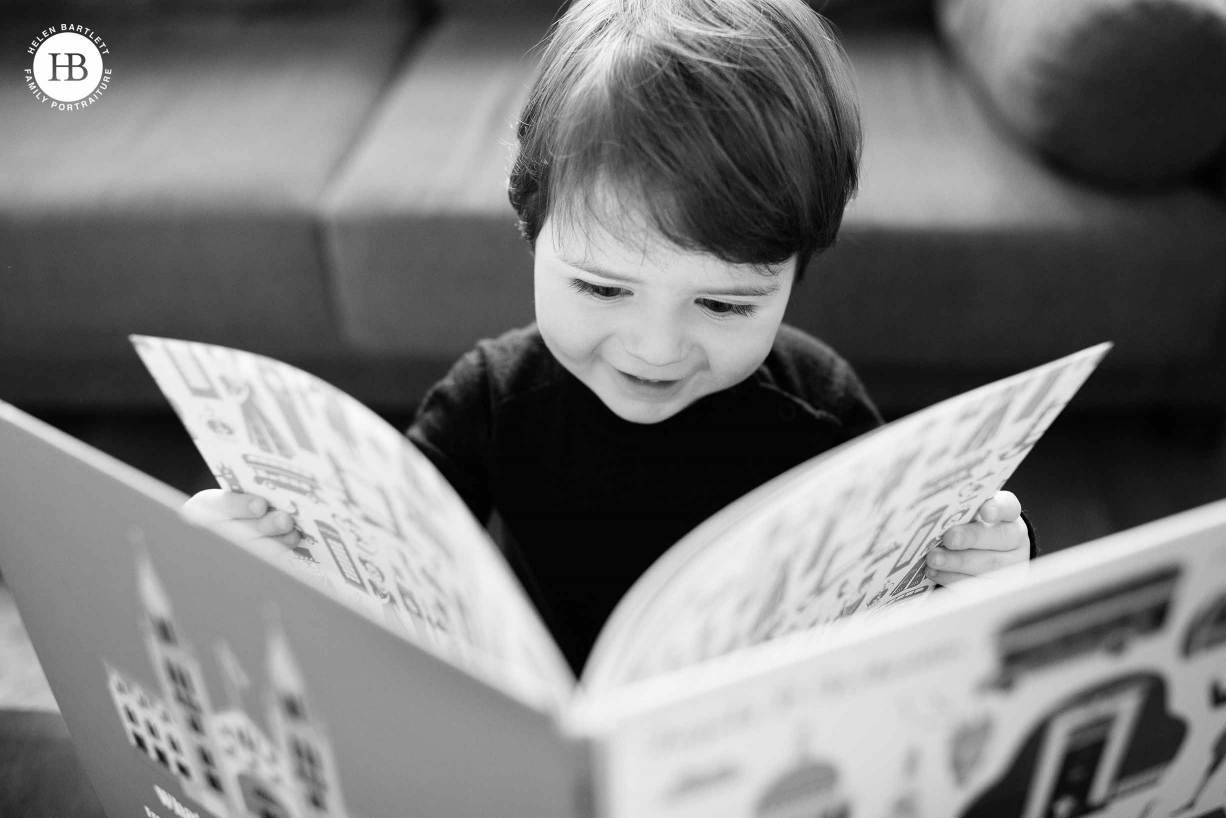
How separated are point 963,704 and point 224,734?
12.2 inches

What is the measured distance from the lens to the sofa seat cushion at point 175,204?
4.93 feet

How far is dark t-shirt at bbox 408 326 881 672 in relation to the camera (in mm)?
907

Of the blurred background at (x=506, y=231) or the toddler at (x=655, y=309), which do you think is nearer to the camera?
the toddler at (x=655, y=309)

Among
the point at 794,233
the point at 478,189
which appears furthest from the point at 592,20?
the point at 478,189

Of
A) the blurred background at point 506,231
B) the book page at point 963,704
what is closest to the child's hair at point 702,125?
the book page at point 963,704

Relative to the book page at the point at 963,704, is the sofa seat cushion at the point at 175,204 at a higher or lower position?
higher

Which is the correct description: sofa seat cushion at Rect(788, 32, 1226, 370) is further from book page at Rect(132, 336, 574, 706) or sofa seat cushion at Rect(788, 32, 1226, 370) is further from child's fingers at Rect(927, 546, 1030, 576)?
book page at Rect(132, 336, 574, 706)

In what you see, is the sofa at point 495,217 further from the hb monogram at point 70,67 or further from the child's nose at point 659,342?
the child's nose at point 659,342

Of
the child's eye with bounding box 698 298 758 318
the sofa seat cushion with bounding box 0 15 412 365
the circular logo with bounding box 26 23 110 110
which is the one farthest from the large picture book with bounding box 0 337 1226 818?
the circular logo with bounding box 26 23 110 110

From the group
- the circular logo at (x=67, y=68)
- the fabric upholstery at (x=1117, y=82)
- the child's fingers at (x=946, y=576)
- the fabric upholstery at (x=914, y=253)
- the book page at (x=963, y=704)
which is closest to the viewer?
the book page at (x=963, y=704)

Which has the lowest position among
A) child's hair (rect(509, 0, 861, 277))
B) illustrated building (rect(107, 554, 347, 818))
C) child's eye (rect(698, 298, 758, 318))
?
illustrated building (rect(107, 554, 347, 818))

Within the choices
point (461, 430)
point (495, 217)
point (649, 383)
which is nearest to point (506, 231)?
point (495, 217)

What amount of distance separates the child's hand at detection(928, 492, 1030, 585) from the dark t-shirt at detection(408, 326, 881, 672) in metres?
0.24

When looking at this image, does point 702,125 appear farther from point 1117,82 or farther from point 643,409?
point 1117,82
